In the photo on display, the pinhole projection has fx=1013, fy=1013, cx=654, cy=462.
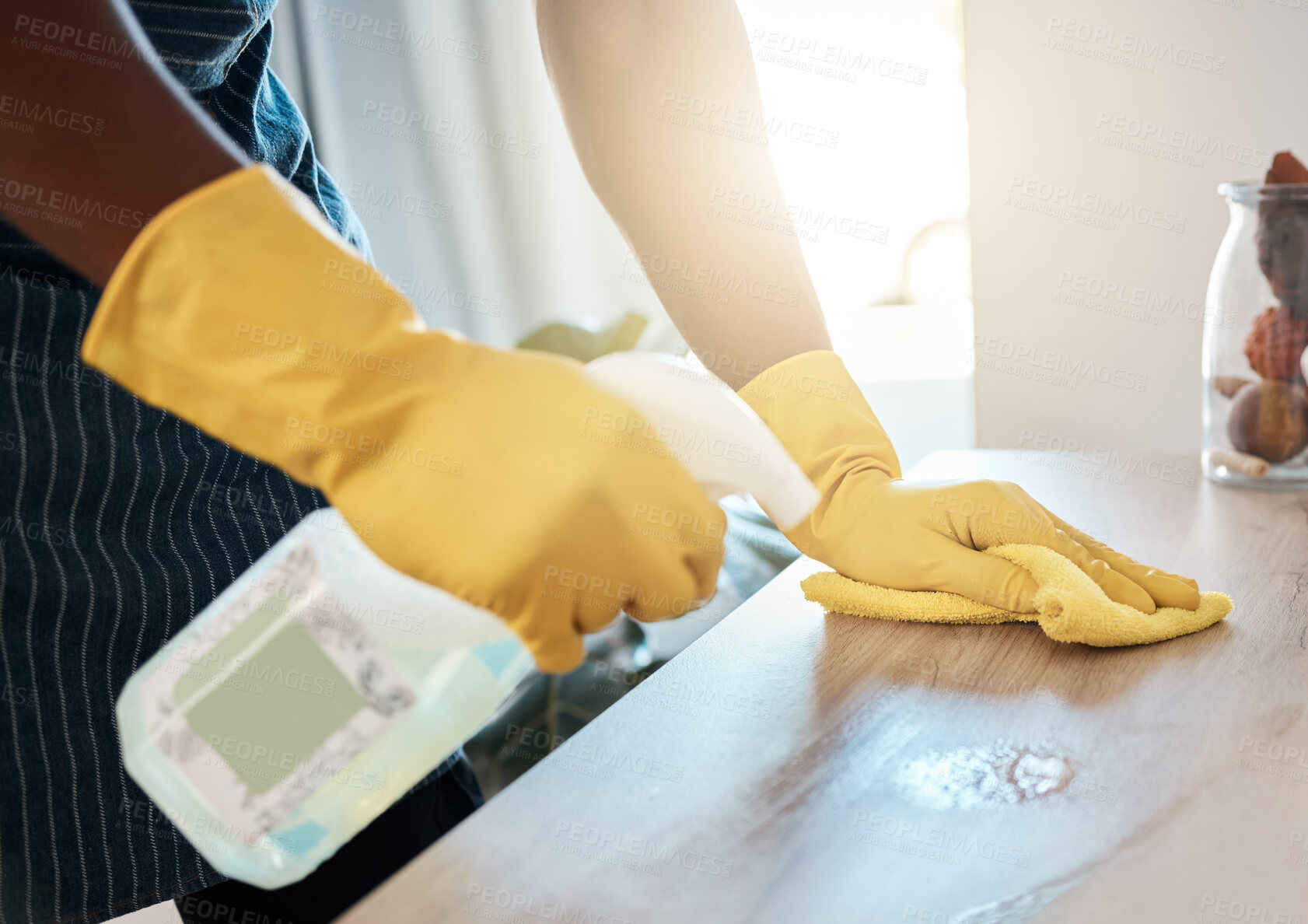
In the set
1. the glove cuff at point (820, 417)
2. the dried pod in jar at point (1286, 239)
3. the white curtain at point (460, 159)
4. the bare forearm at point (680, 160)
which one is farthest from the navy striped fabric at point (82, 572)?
the white curtain at point (460, 159)

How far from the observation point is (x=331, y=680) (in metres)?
0.56

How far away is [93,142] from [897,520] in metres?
0.56

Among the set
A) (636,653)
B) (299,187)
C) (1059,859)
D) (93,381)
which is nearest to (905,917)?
(1059,859)

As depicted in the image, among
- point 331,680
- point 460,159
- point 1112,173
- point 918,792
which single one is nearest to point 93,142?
point 331,680

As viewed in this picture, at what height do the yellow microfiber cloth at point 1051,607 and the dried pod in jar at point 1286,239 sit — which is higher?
the dried pod in jar at point 1286,239

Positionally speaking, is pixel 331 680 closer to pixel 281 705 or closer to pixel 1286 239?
pixel 281 705

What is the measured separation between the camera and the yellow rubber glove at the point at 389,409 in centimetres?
44

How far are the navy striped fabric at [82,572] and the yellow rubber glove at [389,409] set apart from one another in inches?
8.9

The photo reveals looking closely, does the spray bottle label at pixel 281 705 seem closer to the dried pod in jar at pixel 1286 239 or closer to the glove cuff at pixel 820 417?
the glove cuff at pixel 820 417

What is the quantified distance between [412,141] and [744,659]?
1.76 m

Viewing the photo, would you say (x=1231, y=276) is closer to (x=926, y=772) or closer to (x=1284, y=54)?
(x=1284, y=54)

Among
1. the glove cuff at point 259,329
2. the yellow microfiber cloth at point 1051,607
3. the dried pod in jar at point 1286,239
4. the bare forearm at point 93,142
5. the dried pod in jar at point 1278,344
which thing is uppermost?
the bare forearm at point 93,142

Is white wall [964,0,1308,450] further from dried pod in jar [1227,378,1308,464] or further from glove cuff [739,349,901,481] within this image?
glove cuff [739,349,901,481]

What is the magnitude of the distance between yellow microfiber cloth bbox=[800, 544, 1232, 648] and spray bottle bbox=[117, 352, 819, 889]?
0.23 meters
